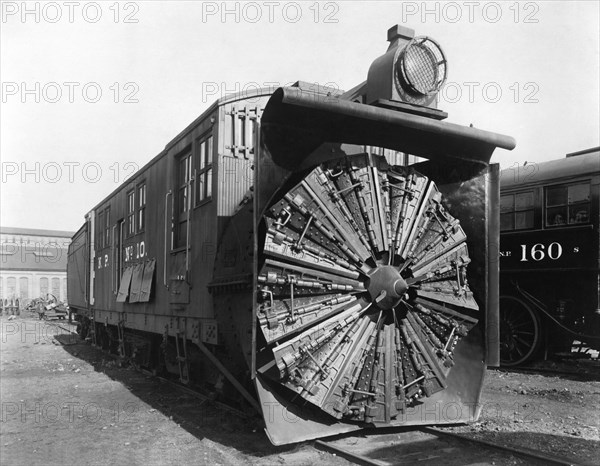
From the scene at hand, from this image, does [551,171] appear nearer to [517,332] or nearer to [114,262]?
[517,332]

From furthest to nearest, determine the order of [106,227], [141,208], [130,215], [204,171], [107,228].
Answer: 1. [106,227]
2. [107,228]
3. [130,215]
4. [141,208]
5. [204,171]

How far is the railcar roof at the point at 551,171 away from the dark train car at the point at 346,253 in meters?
4.81

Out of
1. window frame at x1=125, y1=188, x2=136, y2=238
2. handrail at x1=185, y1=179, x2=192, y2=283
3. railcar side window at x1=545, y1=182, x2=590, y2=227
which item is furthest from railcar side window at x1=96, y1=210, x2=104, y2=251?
railcar side window at x1=545, y1=182, x2=590, y2=227

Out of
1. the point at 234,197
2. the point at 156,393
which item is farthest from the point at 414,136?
the point at 156,393

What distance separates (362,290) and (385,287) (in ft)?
0.69

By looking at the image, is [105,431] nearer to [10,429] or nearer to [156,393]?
[10,429]

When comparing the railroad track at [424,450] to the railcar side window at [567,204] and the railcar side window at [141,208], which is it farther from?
the railcar side window at [567,204]

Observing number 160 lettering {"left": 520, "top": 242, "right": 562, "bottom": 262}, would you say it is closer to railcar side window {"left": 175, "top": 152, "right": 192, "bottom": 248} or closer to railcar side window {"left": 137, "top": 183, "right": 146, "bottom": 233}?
railcar side window {"left": 175, "top": 152, "right": 192, "bottom": 248}

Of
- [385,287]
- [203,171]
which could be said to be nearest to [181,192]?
[203,171]

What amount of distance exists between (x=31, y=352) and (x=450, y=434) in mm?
13247

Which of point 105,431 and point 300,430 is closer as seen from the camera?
point 300,430

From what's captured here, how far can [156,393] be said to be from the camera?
26.7 feet

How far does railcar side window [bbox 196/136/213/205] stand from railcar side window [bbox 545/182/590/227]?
258 inches

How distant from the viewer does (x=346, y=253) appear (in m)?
5.06
